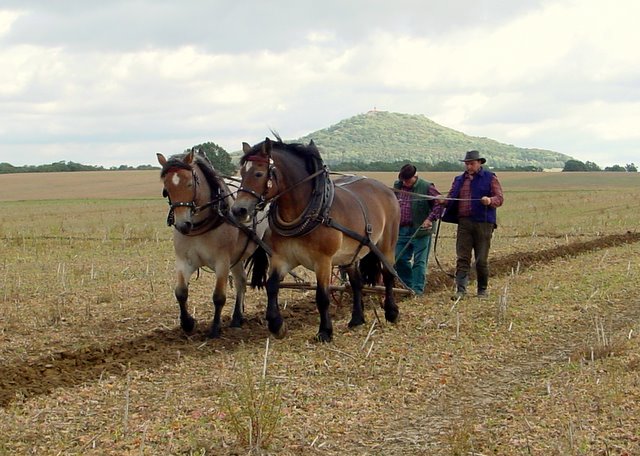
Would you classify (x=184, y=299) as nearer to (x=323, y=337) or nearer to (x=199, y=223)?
(x=199, y=223)

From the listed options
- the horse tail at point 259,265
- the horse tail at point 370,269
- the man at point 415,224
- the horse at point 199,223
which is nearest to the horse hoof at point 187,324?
the horse at point 199,223

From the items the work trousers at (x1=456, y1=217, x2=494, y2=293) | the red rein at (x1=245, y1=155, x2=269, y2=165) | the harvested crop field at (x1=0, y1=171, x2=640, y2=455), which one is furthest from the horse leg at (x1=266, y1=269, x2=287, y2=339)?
the work trousers at (x1=456, y1=217, x2=494, y2=293)

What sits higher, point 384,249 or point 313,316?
point 384,249

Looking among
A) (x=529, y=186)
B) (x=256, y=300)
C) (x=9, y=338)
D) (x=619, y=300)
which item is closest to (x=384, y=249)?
(x=256, y=300)

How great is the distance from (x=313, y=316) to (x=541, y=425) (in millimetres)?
4904

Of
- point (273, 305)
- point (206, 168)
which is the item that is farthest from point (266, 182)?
point (273, 305)

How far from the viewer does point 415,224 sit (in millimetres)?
11641

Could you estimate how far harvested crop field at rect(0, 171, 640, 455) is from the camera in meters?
5.39

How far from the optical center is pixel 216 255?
29.0 ft

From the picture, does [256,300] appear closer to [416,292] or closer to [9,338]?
[416,292]

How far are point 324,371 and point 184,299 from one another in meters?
2.24

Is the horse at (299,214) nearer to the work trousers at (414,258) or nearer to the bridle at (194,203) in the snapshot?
the bridle at (194,203)

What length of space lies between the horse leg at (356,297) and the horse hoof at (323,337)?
1001 mm

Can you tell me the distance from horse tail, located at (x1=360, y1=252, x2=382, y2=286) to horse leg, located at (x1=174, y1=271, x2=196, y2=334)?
2.59m
